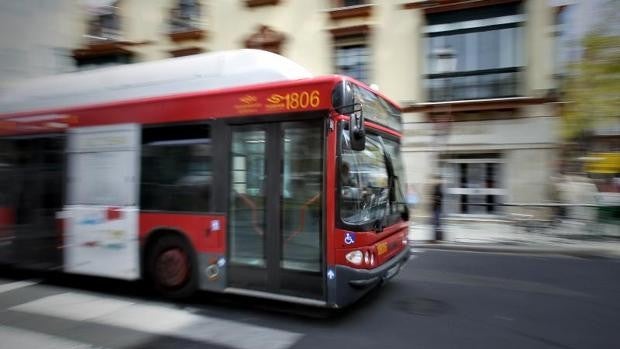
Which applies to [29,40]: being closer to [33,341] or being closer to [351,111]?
[33,341]

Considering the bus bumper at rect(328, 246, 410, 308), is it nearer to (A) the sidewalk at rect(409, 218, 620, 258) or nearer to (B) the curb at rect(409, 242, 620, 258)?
(B) the curb at rect(409, 242, 620, 258)

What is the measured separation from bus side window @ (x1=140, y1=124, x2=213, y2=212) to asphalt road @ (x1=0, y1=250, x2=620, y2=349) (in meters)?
1.32

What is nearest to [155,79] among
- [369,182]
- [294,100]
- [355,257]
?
[294,100]

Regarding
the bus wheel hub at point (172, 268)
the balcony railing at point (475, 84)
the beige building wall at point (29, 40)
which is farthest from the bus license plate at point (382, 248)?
the balcony railing at point (475, 84)

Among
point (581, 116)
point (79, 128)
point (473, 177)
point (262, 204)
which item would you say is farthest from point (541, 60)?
point (79, 128)

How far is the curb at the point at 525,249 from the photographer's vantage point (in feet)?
34.1

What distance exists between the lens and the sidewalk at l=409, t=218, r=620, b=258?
10841mm

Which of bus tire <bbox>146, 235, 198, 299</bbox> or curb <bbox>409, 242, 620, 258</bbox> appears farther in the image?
Result: curb <bbox>409, 242, 620, 258</bbox>

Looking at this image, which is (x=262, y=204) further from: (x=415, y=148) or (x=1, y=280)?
(x=415, y=148)

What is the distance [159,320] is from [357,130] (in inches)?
123

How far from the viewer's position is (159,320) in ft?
18.6

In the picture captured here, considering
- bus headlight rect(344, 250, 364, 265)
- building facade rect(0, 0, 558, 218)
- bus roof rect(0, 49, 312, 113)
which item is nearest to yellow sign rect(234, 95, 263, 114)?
bus roof rect(0, 49, 312, 113)

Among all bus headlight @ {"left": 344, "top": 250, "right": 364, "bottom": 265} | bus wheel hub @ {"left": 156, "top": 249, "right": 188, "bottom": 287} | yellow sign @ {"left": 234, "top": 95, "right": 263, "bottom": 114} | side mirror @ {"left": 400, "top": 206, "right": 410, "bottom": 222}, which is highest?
yellow sign @ {"left": 234, "top": 95, "right": 263, "bottom": 114}

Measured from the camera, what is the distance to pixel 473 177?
48.6 feet
